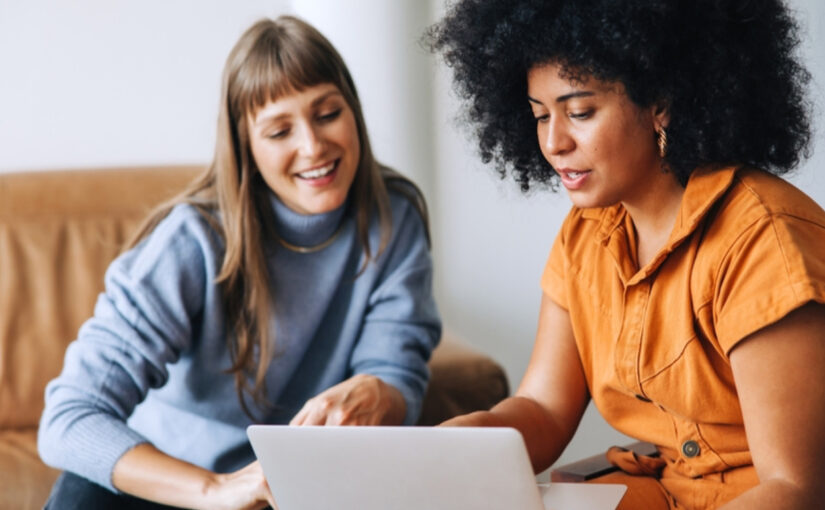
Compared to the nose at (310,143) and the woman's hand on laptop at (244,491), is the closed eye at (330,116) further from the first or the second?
the woman's hand on laptop at (244,491)

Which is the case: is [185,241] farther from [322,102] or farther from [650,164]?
[650,164]

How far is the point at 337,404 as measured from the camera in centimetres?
156

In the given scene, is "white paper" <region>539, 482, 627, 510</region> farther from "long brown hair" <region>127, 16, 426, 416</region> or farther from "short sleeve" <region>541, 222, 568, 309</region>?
"long brown hair" <region>127, 16, 426, 416</region>

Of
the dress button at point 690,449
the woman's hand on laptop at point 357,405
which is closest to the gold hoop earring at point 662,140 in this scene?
the dress button at point 690,449

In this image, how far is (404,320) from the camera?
1863mm

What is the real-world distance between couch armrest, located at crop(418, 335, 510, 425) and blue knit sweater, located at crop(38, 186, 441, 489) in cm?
13

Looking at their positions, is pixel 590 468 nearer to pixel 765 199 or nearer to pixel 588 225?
pixel 588 225

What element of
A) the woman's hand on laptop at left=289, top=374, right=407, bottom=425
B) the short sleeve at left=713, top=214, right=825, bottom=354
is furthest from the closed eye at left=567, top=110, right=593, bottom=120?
the woman's hand on laptop at left=289, top=374, right=407, bottom=425

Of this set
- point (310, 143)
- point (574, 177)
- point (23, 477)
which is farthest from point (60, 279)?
point (574, 177)

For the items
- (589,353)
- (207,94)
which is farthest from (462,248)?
(589,353)

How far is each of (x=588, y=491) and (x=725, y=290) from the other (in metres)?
0.30

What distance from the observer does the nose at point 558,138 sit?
119 cm

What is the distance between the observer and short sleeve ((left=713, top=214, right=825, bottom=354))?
1035 millimetres

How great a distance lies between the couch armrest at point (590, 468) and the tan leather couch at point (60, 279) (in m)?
0.62
